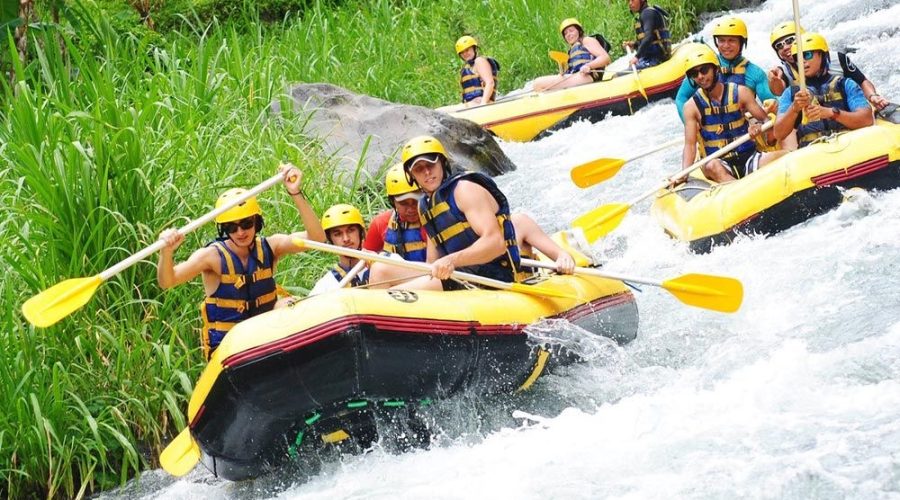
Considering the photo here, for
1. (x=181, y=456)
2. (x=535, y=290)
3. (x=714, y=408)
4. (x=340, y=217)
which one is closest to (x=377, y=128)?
(x=340, y=217)

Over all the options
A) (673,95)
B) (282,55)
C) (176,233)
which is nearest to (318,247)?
(176,233)

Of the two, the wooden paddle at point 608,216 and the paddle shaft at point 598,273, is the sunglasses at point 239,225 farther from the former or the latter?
the wooden paddle at point 608,216

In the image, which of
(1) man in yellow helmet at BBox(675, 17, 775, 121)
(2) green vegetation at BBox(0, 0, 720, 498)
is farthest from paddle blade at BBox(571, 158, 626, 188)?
(2) green vegetation at BBox(0, 0, 720, 498)

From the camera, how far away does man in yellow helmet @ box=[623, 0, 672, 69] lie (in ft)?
36.6

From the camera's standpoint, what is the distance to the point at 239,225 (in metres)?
5.09

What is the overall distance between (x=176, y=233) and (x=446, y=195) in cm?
115

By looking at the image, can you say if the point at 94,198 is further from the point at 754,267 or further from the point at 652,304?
the point at 754,267

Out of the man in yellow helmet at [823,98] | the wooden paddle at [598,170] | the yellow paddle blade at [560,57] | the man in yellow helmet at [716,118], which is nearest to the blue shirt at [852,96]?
the man in yellow helmet at [823,98]

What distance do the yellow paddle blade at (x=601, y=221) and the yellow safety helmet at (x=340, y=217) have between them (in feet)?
4.34

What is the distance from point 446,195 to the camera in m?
5.18

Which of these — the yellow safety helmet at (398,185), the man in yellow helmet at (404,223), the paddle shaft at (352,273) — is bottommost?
the paddle shaft at (352,273)

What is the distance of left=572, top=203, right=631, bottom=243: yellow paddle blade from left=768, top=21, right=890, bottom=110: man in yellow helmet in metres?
1.26

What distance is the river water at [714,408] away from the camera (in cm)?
378

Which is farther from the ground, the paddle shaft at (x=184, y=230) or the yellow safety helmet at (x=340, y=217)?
the paddle shaft at (x=184, y=230)
